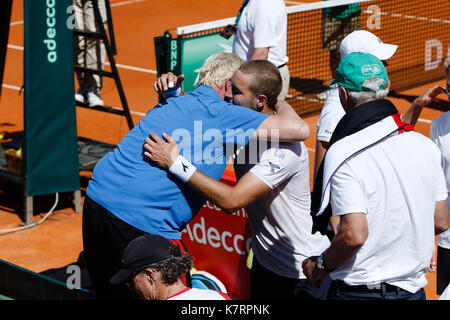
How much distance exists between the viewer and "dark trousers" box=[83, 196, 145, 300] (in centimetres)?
349

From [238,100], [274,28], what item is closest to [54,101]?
[274,28]

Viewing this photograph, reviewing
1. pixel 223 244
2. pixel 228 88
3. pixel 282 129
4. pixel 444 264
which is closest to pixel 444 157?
pixel 444 264

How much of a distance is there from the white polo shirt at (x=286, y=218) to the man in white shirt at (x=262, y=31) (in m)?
3.19

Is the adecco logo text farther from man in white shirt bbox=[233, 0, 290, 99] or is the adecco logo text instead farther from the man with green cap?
the man with green cap

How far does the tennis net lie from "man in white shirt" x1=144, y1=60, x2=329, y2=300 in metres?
4.00

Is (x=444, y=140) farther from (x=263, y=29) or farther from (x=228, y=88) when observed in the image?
(x=263, y=29)

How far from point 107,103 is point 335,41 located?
4.21 meters

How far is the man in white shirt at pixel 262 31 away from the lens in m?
6.83

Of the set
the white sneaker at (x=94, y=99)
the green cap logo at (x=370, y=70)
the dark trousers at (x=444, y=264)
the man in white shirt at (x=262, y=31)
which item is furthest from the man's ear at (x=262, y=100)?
the white sneaker at (x=94, y=99)

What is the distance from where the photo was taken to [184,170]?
11.1 ft

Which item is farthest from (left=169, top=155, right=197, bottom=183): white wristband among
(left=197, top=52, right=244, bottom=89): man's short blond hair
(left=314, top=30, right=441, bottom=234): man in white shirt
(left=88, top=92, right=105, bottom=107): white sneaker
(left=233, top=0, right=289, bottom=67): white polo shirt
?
(left=88, top=92, right=105, bottom=107): white sneaker

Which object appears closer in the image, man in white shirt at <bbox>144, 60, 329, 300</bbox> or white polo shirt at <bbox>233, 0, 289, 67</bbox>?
man in white shirt at <bbox>144, 60, 329, 300</bbox>

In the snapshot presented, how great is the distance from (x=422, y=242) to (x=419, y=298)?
0.30 m

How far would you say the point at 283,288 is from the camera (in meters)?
3.95
